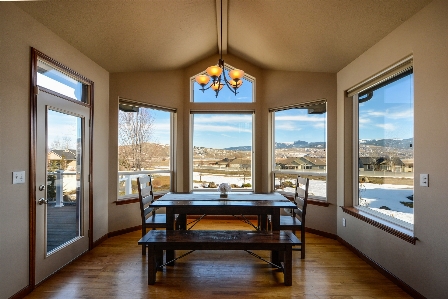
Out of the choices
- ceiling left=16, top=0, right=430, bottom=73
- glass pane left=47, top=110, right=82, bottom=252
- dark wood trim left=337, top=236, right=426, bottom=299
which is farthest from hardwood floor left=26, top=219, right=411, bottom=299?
ceiling left=16, top=0, right=430, bottom=73

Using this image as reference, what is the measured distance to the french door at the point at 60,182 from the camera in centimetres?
277

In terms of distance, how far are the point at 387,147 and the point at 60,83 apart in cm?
388

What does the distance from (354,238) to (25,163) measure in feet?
12.7

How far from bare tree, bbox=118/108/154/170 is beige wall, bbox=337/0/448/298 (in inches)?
147

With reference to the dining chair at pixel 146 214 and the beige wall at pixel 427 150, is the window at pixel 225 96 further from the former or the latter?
Result: the beige wall at pixel 427 150

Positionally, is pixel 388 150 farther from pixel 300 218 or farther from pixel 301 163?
pixel 301 163

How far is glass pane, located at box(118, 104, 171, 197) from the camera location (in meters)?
4.59

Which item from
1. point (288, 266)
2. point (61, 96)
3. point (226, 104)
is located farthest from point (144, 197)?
point (226, 104)

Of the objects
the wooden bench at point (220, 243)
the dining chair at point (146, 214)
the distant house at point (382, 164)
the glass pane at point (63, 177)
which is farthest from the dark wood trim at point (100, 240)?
the distant house at point (382, 164)

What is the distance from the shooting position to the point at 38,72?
9.16ft

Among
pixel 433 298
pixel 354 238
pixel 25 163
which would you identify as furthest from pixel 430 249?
pixel 25 163

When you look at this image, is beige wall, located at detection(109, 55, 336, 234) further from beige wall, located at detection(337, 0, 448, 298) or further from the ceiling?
beige wall, located at detection(337, 0, 448, 298)

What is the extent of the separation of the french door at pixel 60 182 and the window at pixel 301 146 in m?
3.25

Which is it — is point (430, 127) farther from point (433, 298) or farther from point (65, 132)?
point (65, 132)
